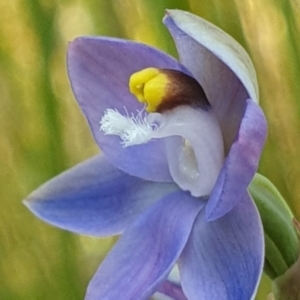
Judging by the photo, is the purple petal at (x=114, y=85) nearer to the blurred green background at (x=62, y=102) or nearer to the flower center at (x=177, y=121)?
the flower center at (x=177, y=121)

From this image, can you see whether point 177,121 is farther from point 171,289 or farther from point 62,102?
point 62,102

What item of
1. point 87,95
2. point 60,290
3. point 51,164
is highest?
point 87,95

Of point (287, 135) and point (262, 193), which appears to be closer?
point (262, 193)

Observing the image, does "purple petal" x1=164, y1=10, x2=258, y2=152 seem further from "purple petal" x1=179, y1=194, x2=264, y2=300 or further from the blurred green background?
the blurred green background

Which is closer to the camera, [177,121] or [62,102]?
[177,121]

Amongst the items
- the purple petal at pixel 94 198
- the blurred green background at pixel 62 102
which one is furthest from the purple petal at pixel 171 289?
the blurred green background at pixel 62 102

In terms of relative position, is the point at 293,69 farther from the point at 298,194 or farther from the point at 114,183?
the point at 114,183

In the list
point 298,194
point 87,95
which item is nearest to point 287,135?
point 298,194

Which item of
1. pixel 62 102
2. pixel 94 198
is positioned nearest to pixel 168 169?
pixel 94 198
